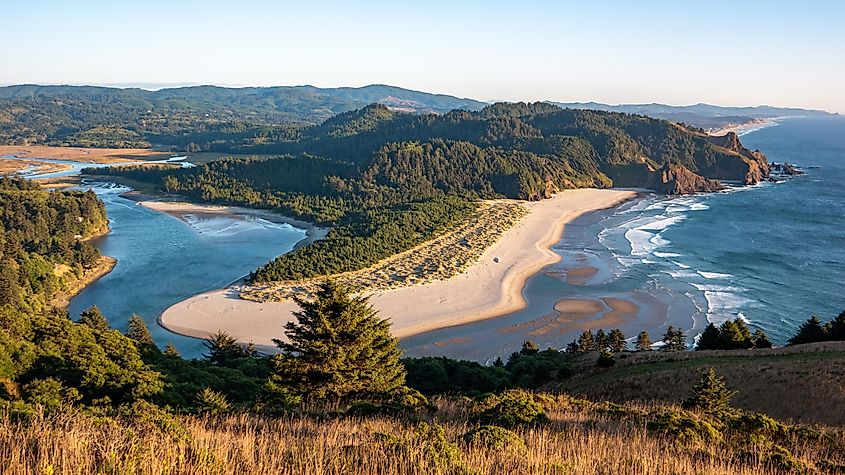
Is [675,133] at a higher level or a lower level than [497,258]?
higher

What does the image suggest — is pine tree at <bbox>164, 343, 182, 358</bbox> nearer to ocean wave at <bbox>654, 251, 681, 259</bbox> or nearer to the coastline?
the coastline

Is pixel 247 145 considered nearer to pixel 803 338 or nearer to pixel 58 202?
pixel 58 202

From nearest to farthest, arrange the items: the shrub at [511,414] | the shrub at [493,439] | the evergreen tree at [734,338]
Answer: the shrub at [493,439] < the shrub at [511,414] < the evergreen tree at [734,338]

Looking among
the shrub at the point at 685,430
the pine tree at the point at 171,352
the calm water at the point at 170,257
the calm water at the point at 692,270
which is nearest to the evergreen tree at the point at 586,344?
the calm water at the point at 692,270

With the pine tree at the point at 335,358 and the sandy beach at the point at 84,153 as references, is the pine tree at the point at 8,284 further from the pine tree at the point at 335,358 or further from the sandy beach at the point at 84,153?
the sandy beach at the point at 84,153

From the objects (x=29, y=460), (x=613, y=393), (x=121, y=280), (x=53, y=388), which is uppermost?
(x=29, y=460)

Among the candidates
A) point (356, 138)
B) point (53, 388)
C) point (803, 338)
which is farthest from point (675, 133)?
point (53, 388)
